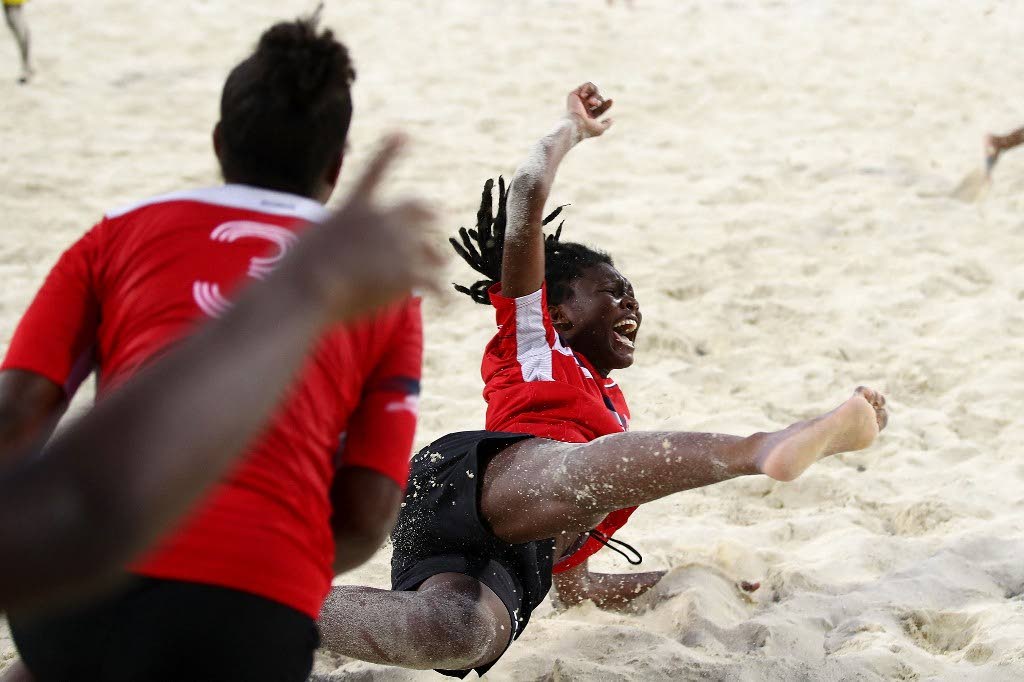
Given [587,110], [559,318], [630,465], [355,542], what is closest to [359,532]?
[355,542]

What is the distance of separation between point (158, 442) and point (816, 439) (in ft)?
4.68

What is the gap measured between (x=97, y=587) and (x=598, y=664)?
5.91 ft

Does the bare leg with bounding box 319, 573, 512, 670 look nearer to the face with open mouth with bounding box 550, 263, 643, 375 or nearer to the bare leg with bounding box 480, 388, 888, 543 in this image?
the bare leg with bounding box 480, 388, 888, 543

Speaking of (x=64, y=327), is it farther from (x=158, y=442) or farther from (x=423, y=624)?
(x=423, y=624)

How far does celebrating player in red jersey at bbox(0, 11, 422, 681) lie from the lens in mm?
1266

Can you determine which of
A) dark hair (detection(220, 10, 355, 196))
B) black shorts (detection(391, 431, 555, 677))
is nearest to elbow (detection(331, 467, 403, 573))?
dark hair (detection(220, 10, 355, 196))

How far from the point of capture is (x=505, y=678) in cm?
251

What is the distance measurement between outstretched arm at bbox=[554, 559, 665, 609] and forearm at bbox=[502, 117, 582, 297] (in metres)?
0.85

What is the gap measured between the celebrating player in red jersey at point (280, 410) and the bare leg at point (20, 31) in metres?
6.16

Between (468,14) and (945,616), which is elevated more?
(468,14)

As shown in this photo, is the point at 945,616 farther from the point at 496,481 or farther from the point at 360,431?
the point at 360,431

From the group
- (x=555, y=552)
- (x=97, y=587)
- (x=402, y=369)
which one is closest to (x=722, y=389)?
(x=555, y=552)

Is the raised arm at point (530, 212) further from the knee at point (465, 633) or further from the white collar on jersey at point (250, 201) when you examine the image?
the white collar on jersey at point (250, 201)

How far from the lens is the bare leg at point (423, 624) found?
7.35 ft
